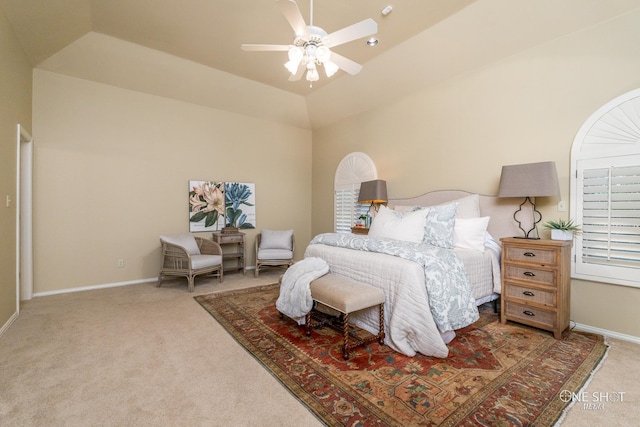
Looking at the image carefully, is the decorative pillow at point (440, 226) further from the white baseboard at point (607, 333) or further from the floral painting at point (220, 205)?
the floral painting at point (220, 205)

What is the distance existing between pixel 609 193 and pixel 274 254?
4.43 metres

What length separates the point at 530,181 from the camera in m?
2.95

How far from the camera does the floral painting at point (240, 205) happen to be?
5578 millimetres

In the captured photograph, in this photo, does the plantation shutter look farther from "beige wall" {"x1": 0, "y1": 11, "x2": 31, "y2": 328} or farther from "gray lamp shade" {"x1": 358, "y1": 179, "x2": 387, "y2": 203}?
"beige wall" {"x1": 0, "y1": 11, "x2": 31, "y2": 328}

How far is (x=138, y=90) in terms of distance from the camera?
4668 mm

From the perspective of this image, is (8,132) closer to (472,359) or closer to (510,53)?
(472,359)

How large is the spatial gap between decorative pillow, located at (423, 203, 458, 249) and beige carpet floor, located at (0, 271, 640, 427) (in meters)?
1.55

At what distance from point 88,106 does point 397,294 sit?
16.8ft

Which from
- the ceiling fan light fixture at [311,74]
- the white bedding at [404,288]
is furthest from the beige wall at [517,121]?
the ceiling fan light fixture at [311,74]

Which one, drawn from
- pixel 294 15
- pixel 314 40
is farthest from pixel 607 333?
pixel 294 15

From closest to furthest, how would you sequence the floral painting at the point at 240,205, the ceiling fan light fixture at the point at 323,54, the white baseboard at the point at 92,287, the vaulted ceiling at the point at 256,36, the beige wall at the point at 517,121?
the ceiling fan light fixture at the point at 323,54 < the beige wall at the point at 517,121 < the vaulted ceiling at the point at 256,36 < the white baseboard at the point at 92,287 < the floral painting at the point at 240,205

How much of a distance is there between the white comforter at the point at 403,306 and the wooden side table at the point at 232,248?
309 cm

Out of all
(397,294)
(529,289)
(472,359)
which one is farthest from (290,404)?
(529,289)

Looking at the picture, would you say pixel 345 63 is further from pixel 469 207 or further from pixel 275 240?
pixel 275 240
